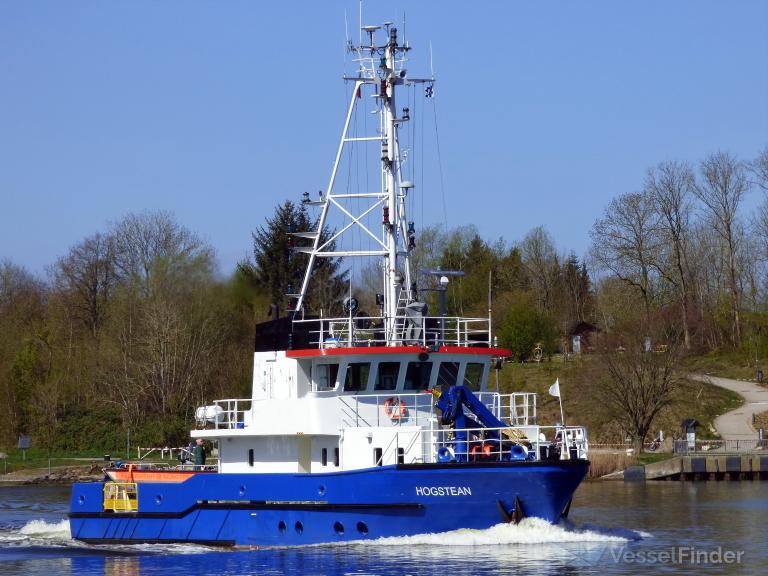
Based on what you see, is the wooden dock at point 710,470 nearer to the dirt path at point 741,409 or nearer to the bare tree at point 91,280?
the dirt path at point 741,409

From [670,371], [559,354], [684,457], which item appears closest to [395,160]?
[684,457]

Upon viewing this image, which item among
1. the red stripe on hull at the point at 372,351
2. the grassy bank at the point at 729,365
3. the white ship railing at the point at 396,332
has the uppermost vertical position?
the grassy bank at the point at 729,365

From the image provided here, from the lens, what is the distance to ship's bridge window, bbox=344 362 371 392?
28.0m

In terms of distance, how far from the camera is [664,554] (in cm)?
2586

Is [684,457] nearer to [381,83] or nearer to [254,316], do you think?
[254,316]

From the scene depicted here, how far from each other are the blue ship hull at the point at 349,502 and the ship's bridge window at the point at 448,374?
3139mm

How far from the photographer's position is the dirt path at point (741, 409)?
189ft

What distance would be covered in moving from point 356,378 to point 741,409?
3838 cm

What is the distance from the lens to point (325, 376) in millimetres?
28312

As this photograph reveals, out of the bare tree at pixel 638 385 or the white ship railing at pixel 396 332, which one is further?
the bare tree at pixel 638 385

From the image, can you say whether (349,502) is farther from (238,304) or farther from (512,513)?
(238,304)

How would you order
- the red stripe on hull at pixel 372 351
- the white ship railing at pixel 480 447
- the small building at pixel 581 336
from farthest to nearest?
the small building at pixel 581 336
the red stripe on hull at pixel 372 351
the white ship railing at pixel 480 447

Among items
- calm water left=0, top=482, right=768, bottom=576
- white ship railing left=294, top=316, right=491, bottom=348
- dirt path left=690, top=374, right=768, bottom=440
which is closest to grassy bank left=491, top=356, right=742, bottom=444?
dirt path left=690, top=374, right=768, bottom=440

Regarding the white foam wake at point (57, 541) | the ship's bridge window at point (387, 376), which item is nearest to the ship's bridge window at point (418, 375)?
the ship's bridge window at point (387, 376)
